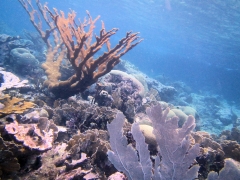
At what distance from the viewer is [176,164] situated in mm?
1809

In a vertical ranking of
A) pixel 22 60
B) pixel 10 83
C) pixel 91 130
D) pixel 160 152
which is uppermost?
pixel 22 60

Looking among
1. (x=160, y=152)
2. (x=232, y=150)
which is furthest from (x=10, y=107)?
(x=232, y=150)

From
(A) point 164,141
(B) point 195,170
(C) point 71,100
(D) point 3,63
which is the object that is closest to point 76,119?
(C) point 71,100

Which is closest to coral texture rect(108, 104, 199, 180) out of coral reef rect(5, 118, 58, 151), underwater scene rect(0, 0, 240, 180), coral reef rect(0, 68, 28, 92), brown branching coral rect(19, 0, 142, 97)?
underwater scene rect(0, 0, 240, 180)

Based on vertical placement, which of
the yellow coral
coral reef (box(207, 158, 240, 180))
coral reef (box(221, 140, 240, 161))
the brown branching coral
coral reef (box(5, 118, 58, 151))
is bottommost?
coral reef (box(5, 118, 58, 151))

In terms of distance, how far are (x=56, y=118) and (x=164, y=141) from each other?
2.40 m

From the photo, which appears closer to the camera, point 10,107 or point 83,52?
point 10,107

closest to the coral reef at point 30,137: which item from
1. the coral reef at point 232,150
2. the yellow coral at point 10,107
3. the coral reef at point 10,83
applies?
the yellow coral at point 10,107

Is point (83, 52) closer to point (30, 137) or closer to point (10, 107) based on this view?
point (10, 107)

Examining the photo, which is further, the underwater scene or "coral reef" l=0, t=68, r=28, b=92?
"coral reef" l=0, t=68, r=28, b=92

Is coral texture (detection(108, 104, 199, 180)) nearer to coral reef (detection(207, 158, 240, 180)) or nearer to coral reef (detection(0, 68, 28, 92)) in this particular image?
coral reef (detection(207, 158, 240, 180))

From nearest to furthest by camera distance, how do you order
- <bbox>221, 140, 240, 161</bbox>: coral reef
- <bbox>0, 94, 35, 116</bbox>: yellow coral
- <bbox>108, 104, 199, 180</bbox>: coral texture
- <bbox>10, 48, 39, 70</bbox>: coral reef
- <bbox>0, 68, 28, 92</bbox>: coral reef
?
1. <bbox>108, 104, 199, 180</bbox>: coral texture
2. <bbox>0, 94, 35, 116</bbox>: yellow coral
3. <bbox>0, 68, 28, 92</bbox>: coral reef
4. <bbox>221, 140, 240, 161</bbox>: coral reef
5. <bbox>10, 48, 39, 70</bbox>: coral reef

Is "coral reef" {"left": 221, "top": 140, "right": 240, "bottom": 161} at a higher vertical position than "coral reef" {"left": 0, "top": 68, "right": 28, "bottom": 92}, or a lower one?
higher

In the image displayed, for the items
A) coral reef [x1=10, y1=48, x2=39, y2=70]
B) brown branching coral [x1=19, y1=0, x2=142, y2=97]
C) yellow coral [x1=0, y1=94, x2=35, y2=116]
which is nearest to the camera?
yellow coral [x1=0, y1=94, x2=35, y2=116]
